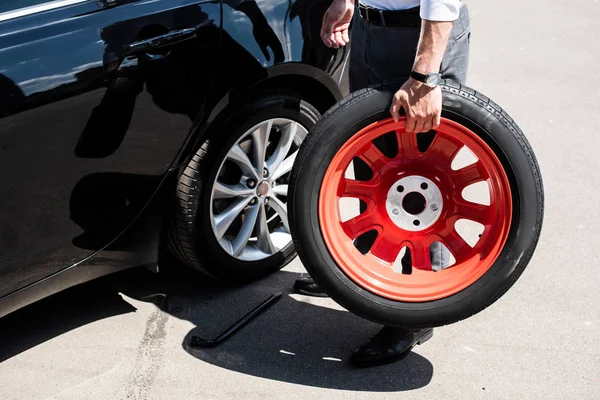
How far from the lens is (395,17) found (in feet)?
10.0

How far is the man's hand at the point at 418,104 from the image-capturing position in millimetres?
2852

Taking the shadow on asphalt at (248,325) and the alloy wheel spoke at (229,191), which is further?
the alloy wheel spoke at (229,191)

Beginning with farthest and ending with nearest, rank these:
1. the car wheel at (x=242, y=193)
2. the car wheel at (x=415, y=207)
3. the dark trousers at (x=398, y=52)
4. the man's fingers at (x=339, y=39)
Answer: the man's fingers at (x=339, y=39)
the car wheel at (x=242, y=193)
the dark trousers at (x=398, y=52)
the car wheel at (x=415, y=207)

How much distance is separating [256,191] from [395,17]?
3.38 feet

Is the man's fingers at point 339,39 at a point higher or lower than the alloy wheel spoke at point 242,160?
higher

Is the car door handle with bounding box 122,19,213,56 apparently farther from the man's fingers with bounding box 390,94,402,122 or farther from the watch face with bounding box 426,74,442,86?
the watch face with bounding box 426,74,442,86

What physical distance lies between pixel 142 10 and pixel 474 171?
1338 millimetres

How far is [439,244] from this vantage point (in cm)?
333

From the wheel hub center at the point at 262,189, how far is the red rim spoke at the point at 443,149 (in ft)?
2.66

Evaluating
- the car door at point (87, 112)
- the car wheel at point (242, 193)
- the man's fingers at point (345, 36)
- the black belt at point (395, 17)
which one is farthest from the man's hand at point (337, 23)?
the car door at point (87, 112)

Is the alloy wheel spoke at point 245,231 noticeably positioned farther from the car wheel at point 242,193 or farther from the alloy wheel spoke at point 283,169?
the alloy wheel spoke at point 283,169

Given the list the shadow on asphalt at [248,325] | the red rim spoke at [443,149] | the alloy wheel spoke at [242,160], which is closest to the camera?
the red rim spoke at [443,149]

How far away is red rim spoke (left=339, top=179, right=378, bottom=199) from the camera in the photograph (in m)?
3.31

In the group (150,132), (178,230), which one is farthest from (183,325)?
(150,132)
